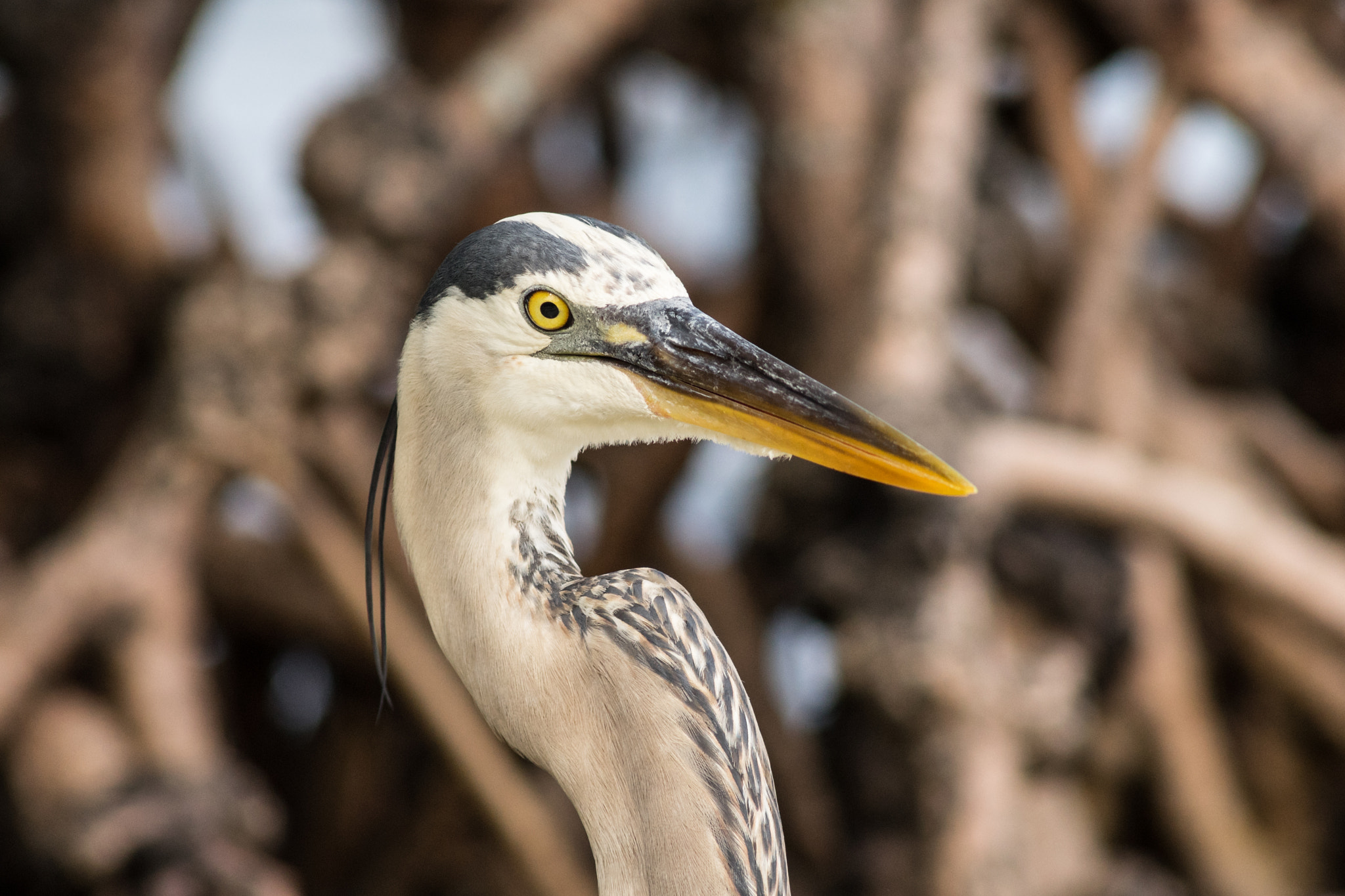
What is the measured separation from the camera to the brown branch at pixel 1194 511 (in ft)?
8.11

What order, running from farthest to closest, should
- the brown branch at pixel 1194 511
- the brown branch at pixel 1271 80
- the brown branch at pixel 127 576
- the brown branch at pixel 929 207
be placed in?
the brown branch at pixel 1271 80, the brown branch at pixel 1194 511, the brown branch at pixel 929 207, the brown branch at pixel 127 576

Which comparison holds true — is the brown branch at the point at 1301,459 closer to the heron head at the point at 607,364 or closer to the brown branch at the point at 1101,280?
the brown branch at the point at 1101,280

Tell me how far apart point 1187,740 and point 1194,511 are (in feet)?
2.14

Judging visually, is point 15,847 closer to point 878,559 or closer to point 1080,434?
point 878,559

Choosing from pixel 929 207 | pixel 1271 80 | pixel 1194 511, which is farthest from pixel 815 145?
pixel 1194 511

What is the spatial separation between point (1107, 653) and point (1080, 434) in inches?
18.7

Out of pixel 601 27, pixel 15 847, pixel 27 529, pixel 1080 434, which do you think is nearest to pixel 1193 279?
pixel 1080 434

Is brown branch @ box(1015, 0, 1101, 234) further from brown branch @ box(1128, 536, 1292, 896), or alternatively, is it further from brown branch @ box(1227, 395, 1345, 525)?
brown branch @ box(1128, 536, 1292, 896)

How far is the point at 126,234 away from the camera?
109 inches

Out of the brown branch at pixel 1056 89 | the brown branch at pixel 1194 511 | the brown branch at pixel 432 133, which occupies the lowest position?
the brown branch at pixel 1194 511

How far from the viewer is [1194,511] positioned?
2.71 meters

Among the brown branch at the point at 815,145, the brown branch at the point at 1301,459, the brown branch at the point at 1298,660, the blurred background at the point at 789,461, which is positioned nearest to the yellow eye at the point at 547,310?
the blurred background at the point at 789,461

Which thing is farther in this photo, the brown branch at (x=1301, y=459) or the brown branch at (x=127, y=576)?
the brown branch at (x=1301, y=459)

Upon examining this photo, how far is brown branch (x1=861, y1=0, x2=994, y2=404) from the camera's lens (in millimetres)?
2273
